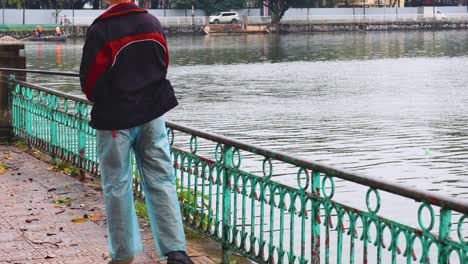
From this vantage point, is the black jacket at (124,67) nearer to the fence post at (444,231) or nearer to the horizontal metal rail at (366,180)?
the horizontal metal rail at (366,180)

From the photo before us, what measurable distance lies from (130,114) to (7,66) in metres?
7.35

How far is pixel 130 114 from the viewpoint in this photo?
5441mm

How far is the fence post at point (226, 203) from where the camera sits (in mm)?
6359

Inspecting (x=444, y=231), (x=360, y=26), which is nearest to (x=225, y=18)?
(x=360, y=26)

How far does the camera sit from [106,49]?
538 cm

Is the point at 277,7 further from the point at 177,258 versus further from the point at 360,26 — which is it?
the point at 177,258

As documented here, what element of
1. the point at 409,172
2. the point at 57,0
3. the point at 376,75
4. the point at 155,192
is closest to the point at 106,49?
the point at 155,192

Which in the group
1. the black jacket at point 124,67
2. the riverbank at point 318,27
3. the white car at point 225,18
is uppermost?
the white car at point 225,18

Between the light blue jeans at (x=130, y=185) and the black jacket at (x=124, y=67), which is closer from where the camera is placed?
the black jacket at (x=124, y=67)

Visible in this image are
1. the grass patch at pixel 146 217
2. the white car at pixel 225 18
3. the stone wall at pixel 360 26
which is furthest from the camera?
the stone wall at pixel 360 26

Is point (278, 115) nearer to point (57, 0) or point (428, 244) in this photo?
point (428, 244)

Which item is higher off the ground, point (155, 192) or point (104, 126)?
point (104, 126)

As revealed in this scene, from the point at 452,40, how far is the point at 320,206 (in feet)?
254

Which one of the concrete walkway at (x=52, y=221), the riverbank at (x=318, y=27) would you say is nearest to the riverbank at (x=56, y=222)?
the concrete walkway at (x=52, y=221)
